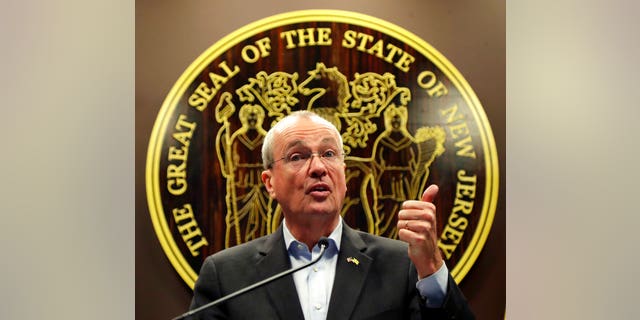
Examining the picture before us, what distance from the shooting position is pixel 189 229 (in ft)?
6.28

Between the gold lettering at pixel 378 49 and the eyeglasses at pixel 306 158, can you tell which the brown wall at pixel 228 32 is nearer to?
the gold lettering at pixel 378 49

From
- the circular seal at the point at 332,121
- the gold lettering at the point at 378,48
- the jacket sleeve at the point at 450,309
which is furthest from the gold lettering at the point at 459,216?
the jacket sleeve at the point at 450,309

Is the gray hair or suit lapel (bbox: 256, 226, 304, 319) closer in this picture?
suit lapel (bbox: 256, 226, 304, 319)

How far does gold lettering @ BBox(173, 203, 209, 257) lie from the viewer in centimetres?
191

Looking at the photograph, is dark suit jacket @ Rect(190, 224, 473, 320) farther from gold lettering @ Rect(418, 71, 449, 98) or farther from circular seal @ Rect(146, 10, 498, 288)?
gold lettering @ Rect(418, 71, 449, 98)

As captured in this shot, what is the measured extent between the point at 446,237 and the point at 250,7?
91 centimetres

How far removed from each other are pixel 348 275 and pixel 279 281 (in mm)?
154

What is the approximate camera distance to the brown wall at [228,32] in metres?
1.92

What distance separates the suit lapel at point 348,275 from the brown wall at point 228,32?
56 cm

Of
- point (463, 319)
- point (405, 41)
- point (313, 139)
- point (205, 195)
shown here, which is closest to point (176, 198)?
point (205, 195)

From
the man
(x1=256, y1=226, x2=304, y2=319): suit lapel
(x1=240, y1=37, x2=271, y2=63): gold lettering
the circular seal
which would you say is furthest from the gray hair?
(x1=240, y1=37, x2=271, y2=63): gold lettering

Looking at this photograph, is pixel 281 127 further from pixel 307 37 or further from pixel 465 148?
pixel 465 148

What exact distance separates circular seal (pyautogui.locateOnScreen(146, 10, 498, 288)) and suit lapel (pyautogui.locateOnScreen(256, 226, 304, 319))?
1.13ft

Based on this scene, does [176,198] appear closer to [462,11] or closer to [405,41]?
[405,41]
